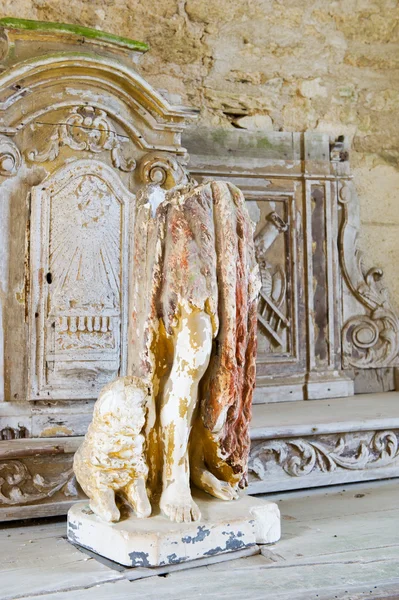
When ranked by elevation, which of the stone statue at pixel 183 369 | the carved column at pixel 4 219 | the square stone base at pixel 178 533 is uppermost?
the carved column at pixel 4 219

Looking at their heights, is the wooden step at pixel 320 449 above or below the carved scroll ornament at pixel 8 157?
below

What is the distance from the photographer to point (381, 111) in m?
5.10

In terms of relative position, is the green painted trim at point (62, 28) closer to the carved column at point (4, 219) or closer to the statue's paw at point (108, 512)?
the carved column at point (4, 219)

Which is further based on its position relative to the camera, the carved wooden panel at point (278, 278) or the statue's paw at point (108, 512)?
the carved wooden panel at point (278, 278)

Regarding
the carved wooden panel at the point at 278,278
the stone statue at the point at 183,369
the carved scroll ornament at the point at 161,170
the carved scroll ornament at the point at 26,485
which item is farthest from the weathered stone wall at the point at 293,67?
the carved scroll ornament at the point at 26,485

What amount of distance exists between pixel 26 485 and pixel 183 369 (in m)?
1.08

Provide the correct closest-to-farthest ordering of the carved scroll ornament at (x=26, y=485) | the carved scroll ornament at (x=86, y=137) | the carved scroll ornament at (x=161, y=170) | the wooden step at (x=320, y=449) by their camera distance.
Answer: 1. the carved scroll ornament at (x=26, y=485)
2. the wooden step at (x=320, y=449)
3. the carved scroll ornament at (x=86, y=137)
4. the carved scroll ornament at (x=161, y=170)

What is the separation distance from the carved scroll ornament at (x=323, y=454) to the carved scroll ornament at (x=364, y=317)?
121cm

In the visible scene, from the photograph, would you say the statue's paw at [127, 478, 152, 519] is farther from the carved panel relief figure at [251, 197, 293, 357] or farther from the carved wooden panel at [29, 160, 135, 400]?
the carved panel relief figure at [251, 197, 293, 357]

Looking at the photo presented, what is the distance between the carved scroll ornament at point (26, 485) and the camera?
9.85 ft

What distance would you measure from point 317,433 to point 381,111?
2.58 meters

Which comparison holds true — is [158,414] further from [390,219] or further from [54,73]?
[390,219]

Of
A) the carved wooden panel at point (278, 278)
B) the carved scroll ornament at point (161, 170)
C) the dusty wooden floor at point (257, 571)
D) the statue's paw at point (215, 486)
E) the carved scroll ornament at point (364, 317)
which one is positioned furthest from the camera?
the carved scroll ornament at point (364, 317)

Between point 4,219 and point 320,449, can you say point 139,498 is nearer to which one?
point 320,449
